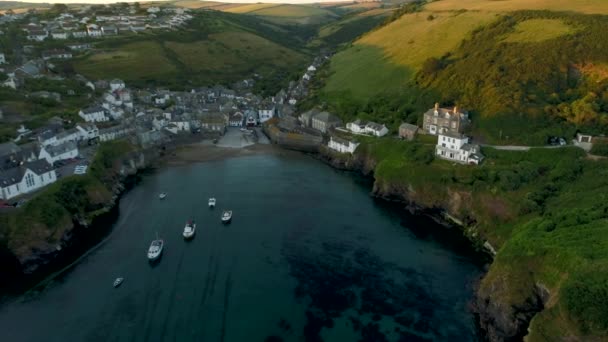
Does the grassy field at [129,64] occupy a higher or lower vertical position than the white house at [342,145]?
higher

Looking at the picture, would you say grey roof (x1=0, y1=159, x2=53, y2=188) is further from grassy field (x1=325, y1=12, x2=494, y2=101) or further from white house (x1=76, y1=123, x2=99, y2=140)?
grassy field (x1=325, y1=12, x2=494, y2=101)

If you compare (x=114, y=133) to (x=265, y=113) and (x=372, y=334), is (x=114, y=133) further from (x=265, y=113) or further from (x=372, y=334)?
(x=372, y=334)

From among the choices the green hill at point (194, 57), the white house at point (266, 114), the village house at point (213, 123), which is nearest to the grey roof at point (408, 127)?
the white house at point (266, 114)

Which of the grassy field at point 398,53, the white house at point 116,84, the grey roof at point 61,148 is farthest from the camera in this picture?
the white house at point 116,84

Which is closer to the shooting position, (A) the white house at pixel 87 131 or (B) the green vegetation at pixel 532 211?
(B) the green vegetation at pixel 532 211

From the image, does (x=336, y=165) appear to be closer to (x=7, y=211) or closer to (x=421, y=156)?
(x=421, y=156)

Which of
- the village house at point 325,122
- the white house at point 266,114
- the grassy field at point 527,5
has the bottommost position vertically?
the white house at point 266,114

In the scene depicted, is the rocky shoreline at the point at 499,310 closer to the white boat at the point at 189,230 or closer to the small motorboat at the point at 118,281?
the white boat at the point at 189,230
